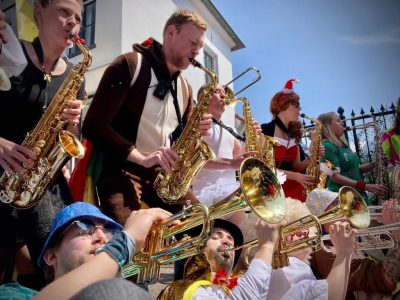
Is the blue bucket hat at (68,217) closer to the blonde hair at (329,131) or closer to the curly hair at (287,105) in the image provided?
the curly hair at (287,105)

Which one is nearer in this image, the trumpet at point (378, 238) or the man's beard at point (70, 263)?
the man's beard at point (70, 263)

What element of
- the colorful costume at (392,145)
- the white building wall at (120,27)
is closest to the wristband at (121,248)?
the colorful costume at (392,145)

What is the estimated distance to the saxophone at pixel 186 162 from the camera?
285 cm

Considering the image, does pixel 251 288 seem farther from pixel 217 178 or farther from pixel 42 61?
pixel 42 61

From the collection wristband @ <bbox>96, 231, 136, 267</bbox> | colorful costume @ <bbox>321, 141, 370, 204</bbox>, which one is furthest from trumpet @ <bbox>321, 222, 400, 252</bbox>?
wristband @ <bbox>96, 231, 136, 267</bbox>

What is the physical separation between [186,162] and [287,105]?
8.81 ft

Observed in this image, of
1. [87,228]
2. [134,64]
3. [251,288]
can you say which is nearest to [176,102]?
[134,64]

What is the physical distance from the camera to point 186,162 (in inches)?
121

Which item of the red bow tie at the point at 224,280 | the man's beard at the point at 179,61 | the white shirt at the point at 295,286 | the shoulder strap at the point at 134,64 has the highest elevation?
the man's beard at the point at 179,61

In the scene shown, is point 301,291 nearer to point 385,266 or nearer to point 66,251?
point 385,266

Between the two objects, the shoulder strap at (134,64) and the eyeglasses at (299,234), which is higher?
the shoulder strap at (134,64)

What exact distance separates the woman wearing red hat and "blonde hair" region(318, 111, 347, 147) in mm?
949

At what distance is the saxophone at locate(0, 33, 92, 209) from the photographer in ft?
7.48

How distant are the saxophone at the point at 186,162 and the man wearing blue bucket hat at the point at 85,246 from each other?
67cm
